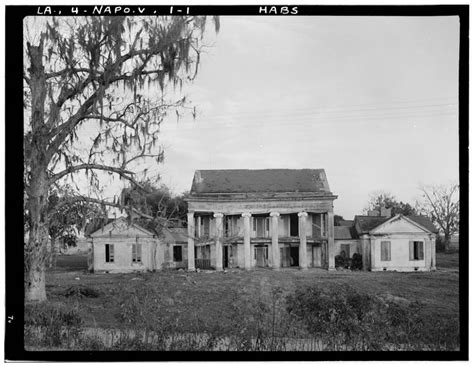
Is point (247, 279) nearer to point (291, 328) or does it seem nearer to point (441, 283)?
A: point (291, 328)

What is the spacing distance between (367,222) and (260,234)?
303 cm

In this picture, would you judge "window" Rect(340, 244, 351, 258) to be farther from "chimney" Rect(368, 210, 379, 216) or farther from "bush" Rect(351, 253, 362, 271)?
"chimney" Rect(368, 210, 379, 216)

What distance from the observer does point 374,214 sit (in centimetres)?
944

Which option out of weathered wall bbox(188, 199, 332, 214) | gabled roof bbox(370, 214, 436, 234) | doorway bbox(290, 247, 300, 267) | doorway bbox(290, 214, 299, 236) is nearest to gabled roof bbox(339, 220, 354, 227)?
weathered wall bbox(188, 199, 332, 214)

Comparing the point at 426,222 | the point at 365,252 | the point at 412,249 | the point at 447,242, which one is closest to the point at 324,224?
the point at 365,252

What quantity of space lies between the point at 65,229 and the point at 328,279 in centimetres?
532

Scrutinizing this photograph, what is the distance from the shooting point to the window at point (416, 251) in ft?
32.3

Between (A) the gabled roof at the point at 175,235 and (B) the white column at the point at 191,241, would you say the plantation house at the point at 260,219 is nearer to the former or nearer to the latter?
(B) the white column at the point at 191,241

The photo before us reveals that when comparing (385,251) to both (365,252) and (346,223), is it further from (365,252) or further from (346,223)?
(346,223)

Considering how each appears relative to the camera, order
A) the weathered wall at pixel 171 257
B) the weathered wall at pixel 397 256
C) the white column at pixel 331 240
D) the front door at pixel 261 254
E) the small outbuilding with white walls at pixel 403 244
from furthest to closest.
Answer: the front door at pixel 261 254
the white column at pixel 331 240
the weathered wall at pixel 397 256
the weathered wall at pixel 171 257
the small outbuilding with white walls at pixel 403 244

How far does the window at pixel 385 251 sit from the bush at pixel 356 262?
0.94 metres

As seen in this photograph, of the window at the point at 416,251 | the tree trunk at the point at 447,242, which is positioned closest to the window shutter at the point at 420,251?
the window at the point at 416,251

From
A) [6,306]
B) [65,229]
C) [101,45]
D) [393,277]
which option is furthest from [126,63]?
[393,277]

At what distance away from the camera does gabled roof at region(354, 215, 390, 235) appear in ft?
31.8
